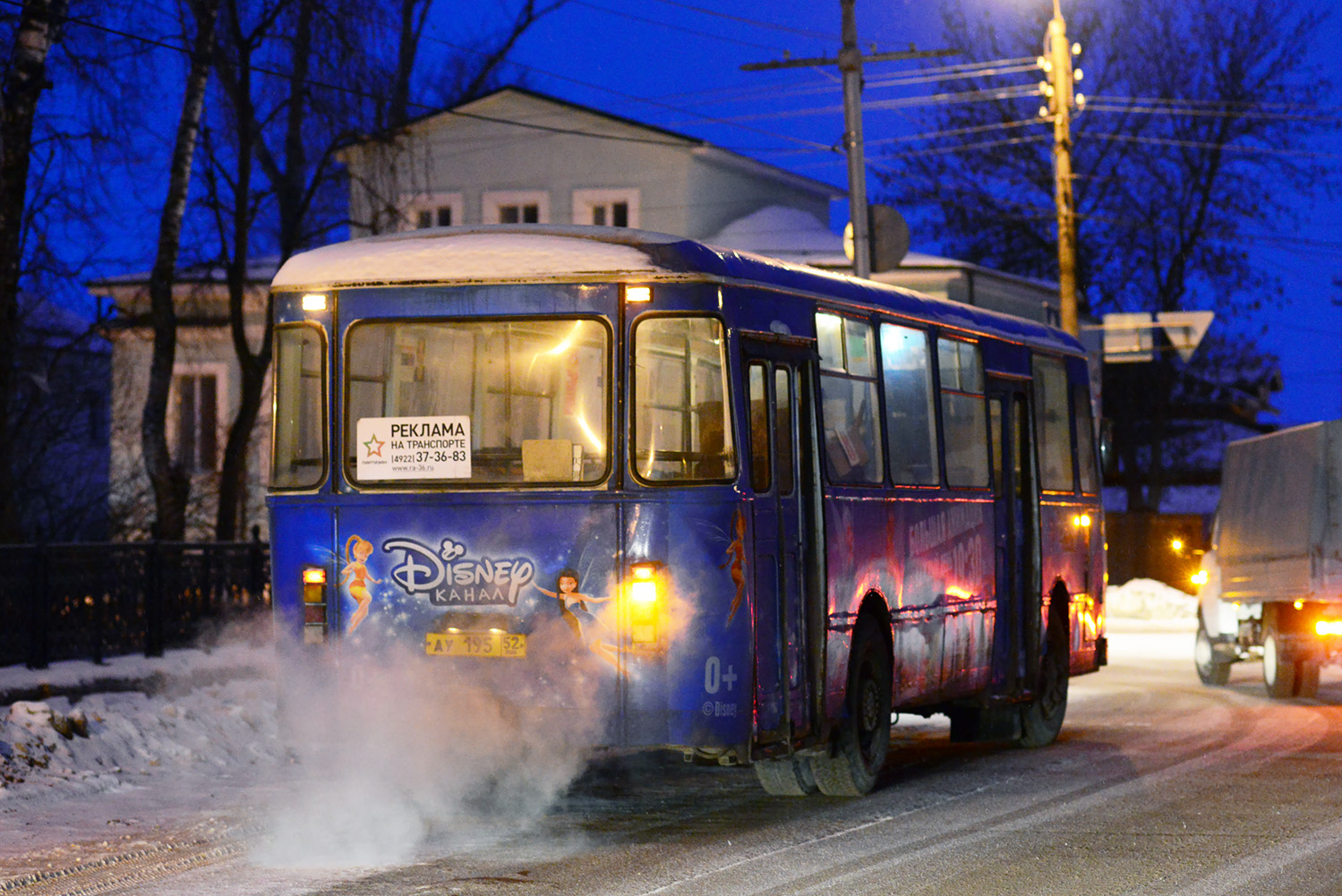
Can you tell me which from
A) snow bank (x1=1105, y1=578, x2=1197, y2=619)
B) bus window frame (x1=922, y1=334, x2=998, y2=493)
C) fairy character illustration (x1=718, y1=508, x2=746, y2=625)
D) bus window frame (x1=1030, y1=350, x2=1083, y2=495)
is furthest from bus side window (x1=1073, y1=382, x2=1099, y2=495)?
snow bank (x1=1105, y1=578, x2=1197, y2=619)

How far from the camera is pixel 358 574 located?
35.8ft

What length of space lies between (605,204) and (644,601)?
3300cm

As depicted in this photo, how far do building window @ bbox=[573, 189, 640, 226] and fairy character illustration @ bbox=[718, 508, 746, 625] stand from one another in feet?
106

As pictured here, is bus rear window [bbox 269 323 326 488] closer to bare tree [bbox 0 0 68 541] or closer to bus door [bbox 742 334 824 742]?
bus door [bbox 742 334 824 742]

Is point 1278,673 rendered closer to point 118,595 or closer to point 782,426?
point 782,426

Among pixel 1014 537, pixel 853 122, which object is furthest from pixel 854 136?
pixel 1014 537

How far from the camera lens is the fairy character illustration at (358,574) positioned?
10.9 metres

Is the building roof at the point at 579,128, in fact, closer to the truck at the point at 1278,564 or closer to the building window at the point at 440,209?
the building window at the point at 440,209

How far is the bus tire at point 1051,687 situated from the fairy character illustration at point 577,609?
20.2ft

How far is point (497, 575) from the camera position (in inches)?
420

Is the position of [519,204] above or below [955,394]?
above

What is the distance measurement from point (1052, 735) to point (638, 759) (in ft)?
11.7

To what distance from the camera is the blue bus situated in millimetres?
10445

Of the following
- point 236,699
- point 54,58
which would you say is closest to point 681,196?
point 54,58
